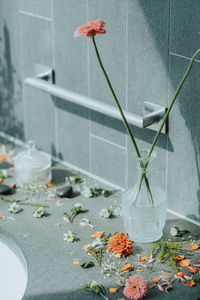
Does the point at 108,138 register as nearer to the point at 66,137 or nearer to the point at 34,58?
the point at 66,137

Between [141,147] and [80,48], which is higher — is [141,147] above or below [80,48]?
below

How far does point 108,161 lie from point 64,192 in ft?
0.62

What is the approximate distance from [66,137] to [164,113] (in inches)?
19.7

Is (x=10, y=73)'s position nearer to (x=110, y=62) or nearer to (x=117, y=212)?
(x=110, y=62)

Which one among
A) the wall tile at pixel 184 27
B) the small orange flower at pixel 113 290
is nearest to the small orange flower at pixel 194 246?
the small orange flower at pixel 113 290

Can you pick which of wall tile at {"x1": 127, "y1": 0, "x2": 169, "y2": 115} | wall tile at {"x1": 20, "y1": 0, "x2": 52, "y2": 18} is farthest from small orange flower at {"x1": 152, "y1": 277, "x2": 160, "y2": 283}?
wall tile at {"x1": 20, "y1": 0, "x2": 52, "y2": 18}

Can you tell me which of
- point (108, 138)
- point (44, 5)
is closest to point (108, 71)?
point (108, 138)

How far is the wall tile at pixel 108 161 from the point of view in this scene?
191 centimetres

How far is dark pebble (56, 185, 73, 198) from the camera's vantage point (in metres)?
1.89

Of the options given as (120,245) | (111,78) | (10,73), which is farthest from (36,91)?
(120,245)

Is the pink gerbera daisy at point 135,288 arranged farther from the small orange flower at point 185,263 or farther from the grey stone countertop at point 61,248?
the small orange flower at point 185,263

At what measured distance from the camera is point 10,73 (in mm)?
2232

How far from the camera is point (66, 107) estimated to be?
2037mm

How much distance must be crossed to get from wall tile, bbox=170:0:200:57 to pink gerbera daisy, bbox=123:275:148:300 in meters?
0.62
